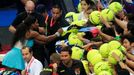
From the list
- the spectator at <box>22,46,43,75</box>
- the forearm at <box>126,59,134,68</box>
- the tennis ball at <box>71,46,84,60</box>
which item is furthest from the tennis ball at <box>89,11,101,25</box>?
the forearm at <box>126,59,134,68</box>

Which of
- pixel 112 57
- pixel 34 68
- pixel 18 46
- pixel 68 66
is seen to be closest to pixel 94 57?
pixel 68 66

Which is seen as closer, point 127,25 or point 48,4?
point 127,25

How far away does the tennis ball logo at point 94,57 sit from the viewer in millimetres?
8265

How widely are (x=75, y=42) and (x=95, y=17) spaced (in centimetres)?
58

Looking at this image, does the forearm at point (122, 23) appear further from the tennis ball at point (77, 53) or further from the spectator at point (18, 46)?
the spectator at point (18, 46)

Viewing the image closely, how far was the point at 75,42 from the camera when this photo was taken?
9352 millimetres

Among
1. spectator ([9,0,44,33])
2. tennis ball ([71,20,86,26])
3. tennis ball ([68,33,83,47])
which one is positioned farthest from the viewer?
tennis ball ([71,20,86,26])

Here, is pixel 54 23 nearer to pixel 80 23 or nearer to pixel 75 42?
pixel 80 23

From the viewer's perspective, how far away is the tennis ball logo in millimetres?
8265

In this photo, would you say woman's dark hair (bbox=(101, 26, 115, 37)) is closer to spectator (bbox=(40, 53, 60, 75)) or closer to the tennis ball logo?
the tennis ball logo

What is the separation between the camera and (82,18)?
999 cm

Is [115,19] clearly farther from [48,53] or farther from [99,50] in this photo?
[48,53]

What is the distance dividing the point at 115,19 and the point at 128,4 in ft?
3.77

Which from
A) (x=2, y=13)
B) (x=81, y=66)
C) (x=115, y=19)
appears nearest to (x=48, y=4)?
(x=2, y=13)
